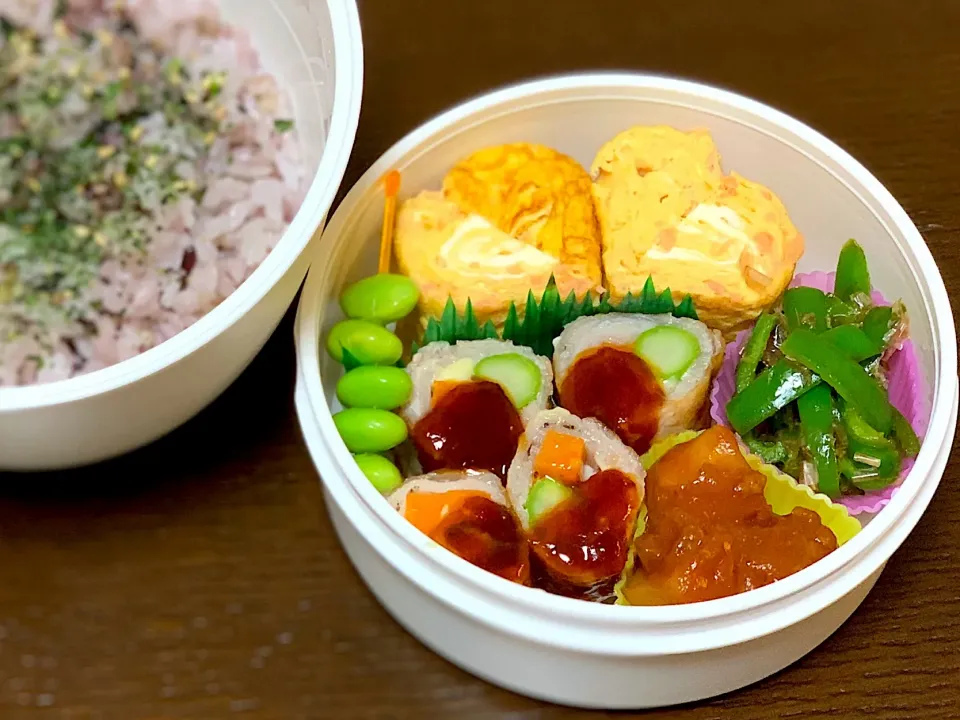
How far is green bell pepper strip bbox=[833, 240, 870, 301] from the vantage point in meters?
1.15

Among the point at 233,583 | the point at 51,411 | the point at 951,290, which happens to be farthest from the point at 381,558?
the point at 951,290

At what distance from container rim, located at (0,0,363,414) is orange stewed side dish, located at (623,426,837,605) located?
0.45 meters

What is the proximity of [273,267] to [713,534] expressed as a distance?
1.65 feet

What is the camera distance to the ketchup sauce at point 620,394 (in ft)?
3.59

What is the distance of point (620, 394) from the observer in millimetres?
1094

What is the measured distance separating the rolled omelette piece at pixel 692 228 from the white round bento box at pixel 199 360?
14.5 inches

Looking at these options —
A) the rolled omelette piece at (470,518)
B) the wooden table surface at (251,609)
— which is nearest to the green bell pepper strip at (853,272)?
the wooden table surface at (251,609)

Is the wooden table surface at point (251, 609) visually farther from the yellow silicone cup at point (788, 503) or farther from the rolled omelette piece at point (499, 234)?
the rolled omelette piece at point (499, 234)

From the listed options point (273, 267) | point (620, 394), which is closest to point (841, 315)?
point (620, 394)

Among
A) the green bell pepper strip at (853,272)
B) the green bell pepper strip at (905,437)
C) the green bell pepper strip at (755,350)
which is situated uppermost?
the green bell pepper strip at (853,272)

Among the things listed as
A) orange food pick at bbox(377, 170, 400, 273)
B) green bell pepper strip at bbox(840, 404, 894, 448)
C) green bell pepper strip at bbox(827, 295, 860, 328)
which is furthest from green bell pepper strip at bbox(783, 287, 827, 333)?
orange food pick at bbox(377, 170, 400, 273)

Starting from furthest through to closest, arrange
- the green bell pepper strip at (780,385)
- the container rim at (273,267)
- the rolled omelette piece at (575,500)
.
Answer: the green bell pepper strip at (780,385) < the rolled omelette piece at (575,500) < the container rim at (273,267)

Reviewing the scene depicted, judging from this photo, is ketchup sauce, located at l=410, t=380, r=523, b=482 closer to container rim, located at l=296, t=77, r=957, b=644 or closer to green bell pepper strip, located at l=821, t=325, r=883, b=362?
container rim, located at l=296, t=77, r=957, b=644

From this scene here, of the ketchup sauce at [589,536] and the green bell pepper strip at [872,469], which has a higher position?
the green bell pepper strip at [872,469]
